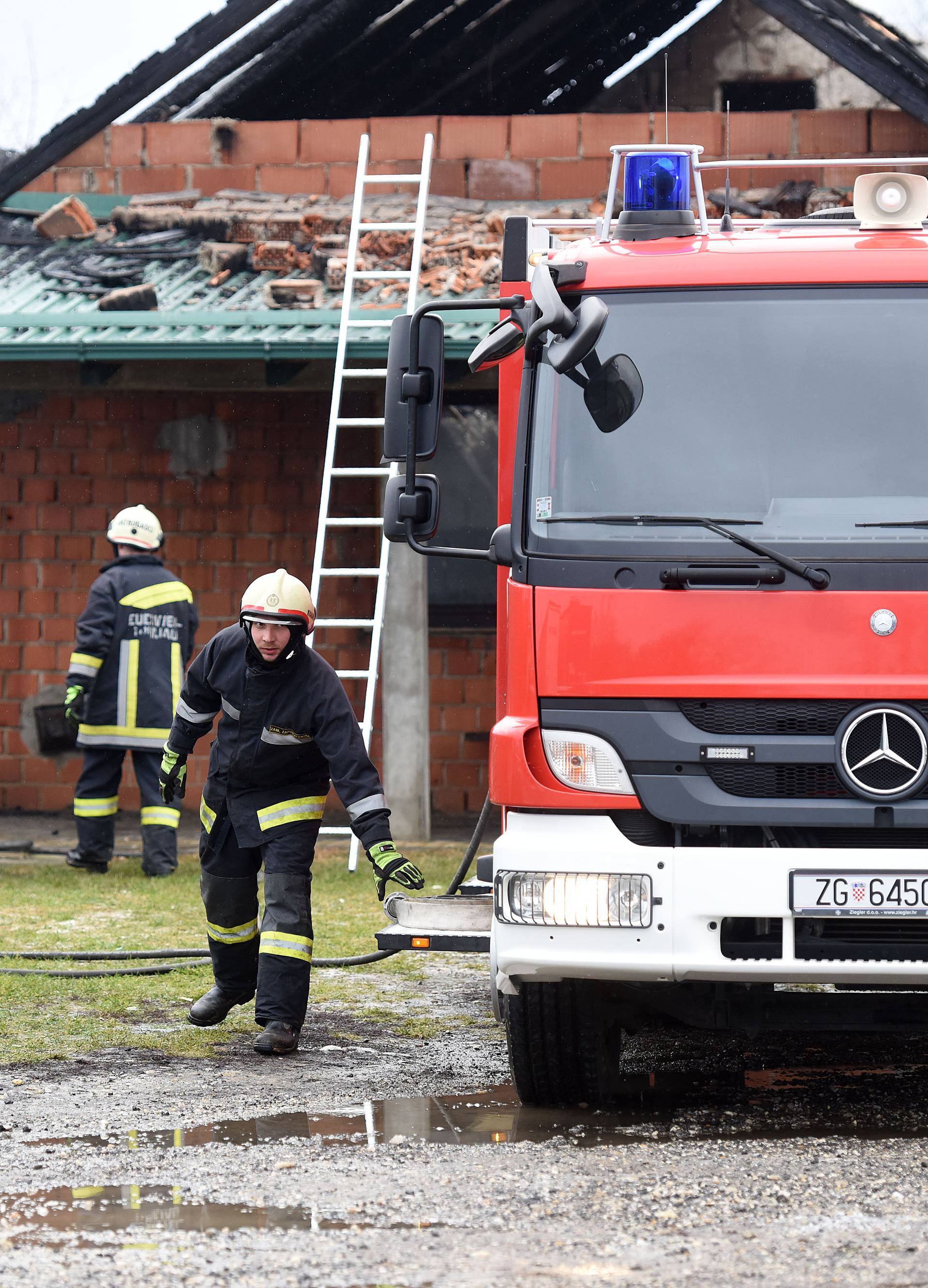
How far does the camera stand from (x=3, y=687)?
11.7m

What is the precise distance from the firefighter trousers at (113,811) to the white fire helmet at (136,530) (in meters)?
1.15

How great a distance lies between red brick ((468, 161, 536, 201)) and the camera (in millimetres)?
11570

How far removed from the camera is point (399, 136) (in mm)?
11781

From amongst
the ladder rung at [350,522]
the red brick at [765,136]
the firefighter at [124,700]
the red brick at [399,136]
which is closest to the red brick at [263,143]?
the red brick at [399,136]

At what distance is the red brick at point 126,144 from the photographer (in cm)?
1209

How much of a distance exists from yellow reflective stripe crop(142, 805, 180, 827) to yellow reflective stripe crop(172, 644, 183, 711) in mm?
548

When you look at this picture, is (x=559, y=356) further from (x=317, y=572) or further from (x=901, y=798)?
(x=317, y=572)

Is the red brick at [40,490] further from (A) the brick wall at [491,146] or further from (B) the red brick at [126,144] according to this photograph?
(B) the red brick at [126,144]

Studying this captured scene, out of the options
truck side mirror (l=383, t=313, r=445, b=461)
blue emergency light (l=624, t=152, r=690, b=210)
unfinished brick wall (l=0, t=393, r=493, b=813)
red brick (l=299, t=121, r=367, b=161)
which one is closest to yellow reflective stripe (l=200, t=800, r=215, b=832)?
truck side mirror (l=383, t=313, r=445, b=461)

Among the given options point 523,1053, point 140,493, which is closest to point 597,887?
point 523,1053

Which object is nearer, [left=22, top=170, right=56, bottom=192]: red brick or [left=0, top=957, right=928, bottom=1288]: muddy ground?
[left=0, top=957, right=928, bottom=1288]: muddy ground

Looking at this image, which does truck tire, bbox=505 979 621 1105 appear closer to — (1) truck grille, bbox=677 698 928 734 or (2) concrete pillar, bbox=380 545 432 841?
(1) truck grille, bbox=677 698 928 734

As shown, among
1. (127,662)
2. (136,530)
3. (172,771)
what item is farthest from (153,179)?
(172,771)

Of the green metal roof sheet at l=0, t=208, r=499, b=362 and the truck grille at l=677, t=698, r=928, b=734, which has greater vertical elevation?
the green metal roof sheet at l=0, t=208, r=499, b=362
